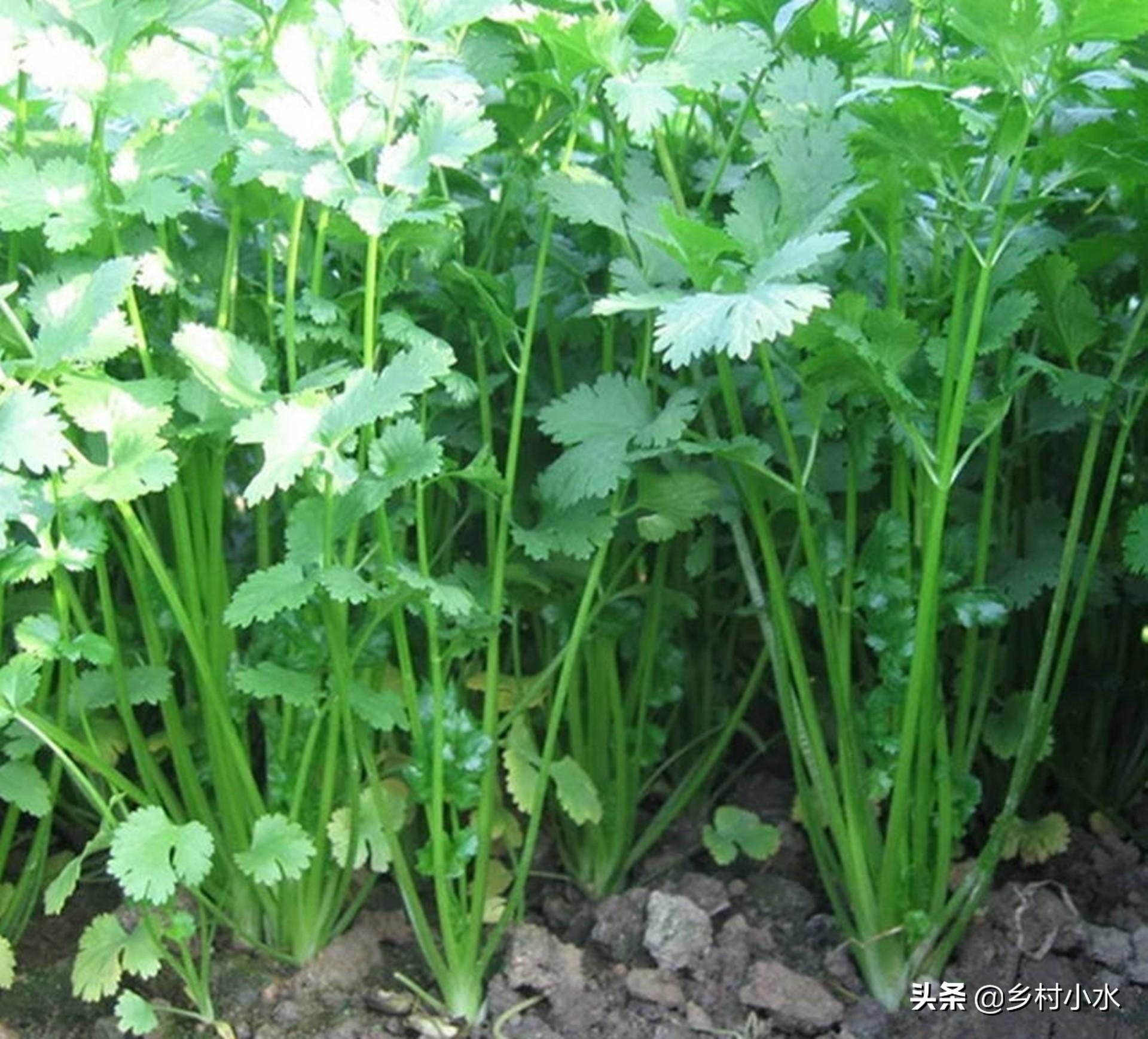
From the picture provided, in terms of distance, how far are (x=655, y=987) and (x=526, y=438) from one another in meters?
0.50

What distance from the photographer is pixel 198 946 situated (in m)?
1.35

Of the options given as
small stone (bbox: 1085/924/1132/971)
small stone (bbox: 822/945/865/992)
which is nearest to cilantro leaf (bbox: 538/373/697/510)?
small stone (bbox: 822/945/865/992)

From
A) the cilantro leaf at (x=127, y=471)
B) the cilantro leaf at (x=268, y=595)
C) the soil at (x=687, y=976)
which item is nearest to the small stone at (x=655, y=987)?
the soil at (x=687, y=976)

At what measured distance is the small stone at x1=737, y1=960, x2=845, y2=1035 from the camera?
1250mm

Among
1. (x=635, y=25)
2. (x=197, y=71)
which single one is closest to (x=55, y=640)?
(x=197, y=71)

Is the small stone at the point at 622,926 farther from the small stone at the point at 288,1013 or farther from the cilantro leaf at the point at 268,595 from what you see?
the cilantro leaf at the point at 268,595

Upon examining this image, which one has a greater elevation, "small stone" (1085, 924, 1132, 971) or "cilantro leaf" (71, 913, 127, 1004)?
"cilantro leaf" (71, 913, 127, 1004)

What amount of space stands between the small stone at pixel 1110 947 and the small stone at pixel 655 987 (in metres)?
0.36

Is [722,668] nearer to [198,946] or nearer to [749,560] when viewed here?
[749,560]

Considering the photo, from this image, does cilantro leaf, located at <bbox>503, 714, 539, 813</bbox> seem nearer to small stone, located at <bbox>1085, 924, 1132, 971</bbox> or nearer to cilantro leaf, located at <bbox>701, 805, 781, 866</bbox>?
cilantro leaf, located at <bbox>701, 805, 781, 866</bbox>

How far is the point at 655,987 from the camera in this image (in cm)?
128

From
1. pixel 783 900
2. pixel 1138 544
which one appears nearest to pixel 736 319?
pixel 1138 544

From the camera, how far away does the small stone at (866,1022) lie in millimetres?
1247

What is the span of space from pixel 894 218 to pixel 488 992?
0.72 metres
